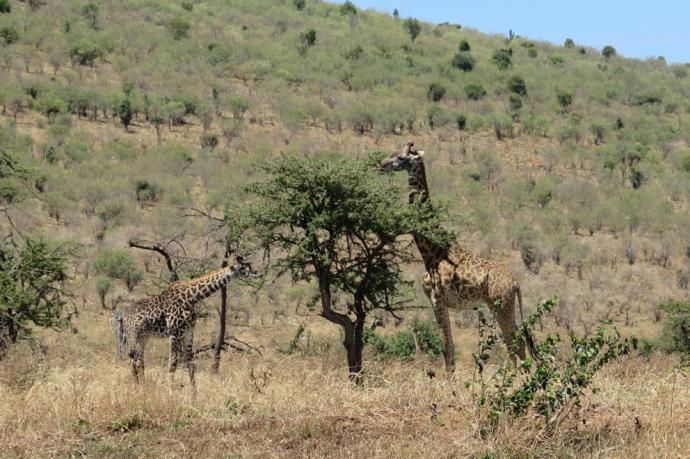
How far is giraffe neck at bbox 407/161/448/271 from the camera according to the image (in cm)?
1236

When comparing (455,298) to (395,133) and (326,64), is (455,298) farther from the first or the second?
(326,64)

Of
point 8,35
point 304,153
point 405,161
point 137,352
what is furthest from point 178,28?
point 137,352

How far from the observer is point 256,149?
1706 inches

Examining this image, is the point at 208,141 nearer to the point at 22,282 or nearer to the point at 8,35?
the point at 8,35

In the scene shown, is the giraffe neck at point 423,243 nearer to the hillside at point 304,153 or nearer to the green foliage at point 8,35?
the hillside at point 304,153

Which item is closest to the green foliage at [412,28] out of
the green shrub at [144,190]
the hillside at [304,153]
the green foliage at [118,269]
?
the hillside at [304,153]

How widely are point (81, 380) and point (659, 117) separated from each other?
58649 millimetres

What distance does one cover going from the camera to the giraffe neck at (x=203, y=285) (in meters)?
12.0

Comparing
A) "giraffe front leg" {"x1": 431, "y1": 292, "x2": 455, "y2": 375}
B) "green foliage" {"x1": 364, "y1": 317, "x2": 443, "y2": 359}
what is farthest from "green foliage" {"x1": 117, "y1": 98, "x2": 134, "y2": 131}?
"giraffe front leg" {"x1": 431, "y1": 292, "x2": 455, "y2": 375}

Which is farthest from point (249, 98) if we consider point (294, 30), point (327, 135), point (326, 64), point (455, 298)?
point (455, 298)

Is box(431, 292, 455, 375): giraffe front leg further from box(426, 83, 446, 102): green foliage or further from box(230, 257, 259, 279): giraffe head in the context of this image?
box(426, 83, 446, 102): green foliage

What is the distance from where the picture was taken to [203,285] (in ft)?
39.6

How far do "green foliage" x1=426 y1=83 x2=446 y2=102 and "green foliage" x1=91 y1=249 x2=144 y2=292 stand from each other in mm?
33891

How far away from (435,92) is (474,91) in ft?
10.2
